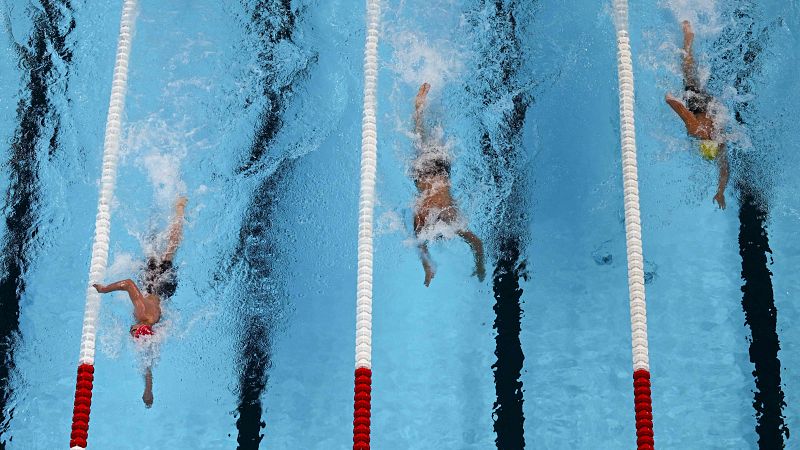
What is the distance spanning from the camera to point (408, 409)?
5359mm

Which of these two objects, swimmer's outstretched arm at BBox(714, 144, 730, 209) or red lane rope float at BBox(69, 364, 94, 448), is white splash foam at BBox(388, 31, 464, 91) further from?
red lane rope float at BBox(69, 364, 94, 448)

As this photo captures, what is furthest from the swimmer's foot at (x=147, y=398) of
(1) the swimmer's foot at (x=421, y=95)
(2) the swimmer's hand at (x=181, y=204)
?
(1) the swimmer's foot at (x=421, y=95)

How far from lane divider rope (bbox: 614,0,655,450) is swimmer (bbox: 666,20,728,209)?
0.31 metres

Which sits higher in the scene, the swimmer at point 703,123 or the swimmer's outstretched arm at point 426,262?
the swimmer at point 703,123

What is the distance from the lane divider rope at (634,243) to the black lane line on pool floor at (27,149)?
318 cm

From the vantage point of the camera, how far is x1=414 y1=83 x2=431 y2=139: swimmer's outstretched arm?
5836 millimetres

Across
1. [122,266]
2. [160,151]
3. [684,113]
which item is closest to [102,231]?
[122,266]

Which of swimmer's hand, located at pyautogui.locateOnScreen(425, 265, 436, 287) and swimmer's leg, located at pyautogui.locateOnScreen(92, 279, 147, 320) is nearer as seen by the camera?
swimmer's leg, located at pyautogui.locateOnScreen(92, 279, 147, 320)

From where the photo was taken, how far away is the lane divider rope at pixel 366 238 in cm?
486

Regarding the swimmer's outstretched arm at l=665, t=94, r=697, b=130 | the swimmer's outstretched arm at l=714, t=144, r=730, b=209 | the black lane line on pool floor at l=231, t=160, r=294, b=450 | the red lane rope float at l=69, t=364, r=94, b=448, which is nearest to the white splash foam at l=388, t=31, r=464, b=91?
the black lane line on pool floor at l=231, t=160, r=294, b=450

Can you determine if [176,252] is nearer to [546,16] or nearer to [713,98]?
[546,16]

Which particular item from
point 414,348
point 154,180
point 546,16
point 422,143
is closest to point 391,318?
point 414,348

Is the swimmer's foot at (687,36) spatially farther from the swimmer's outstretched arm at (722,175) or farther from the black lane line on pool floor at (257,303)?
the black lane line on pool floor at (257,303)

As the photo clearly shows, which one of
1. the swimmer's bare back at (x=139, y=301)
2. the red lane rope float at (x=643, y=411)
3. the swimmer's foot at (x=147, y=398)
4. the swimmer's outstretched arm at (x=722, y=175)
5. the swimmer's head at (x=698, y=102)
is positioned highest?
the swimmer's head at (x=698, y=102)
